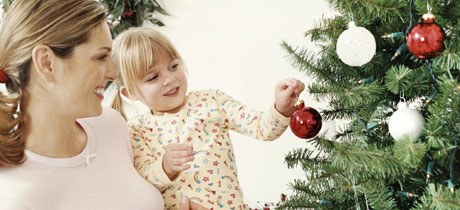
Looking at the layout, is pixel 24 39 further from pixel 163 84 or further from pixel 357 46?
pixel 357 46

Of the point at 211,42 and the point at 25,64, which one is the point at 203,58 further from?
the point at 25,64

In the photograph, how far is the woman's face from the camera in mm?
820

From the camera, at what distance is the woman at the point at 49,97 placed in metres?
0.78

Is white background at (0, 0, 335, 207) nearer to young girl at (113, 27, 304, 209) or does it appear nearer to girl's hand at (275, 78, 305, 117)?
young girl at (113, 27, 304, 209)

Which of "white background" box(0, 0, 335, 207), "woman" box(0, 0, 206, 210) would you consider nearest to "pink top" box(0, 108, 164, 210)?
"woman" box(0, 0, 206, 210)

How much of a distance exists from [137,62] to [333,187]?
52 cm

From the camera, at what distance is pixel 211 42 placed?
2133 mm

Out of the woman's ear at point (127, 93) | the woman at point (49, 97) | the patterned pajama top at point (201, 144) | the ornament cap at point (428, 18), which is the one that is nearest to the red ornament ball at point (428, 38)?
the ornament cap at point (428, 18)

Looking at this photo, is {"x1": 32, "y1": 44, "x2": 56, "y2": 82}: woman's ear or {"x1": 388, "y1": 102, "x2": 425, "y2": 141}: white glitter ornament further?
{"x1": 32, "y1": 44, "x2": 56, "y2": 82}: woman's ear

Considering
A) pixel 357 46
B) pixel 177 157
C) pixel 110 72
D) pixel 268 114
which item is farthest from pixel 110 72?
pixel 357 46

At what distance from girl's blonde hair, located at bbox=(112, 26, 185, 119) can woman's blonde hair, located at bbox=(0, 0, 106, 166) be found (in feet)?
0.62

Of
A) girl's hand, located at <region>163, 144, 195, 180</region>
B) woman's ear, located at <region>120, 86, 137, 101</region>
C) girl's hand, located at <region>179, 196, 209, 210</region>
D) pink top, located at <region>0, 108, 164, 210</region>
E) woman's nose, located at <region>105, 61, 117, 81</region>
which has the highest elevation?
woman's nose, located at <region>105, 61, 117, 81</region>

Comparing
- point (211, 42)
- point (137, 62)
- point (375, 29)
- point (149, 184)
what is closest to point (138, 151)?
point (149, 184)

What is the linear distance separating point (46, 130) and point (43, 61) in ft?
0.44
